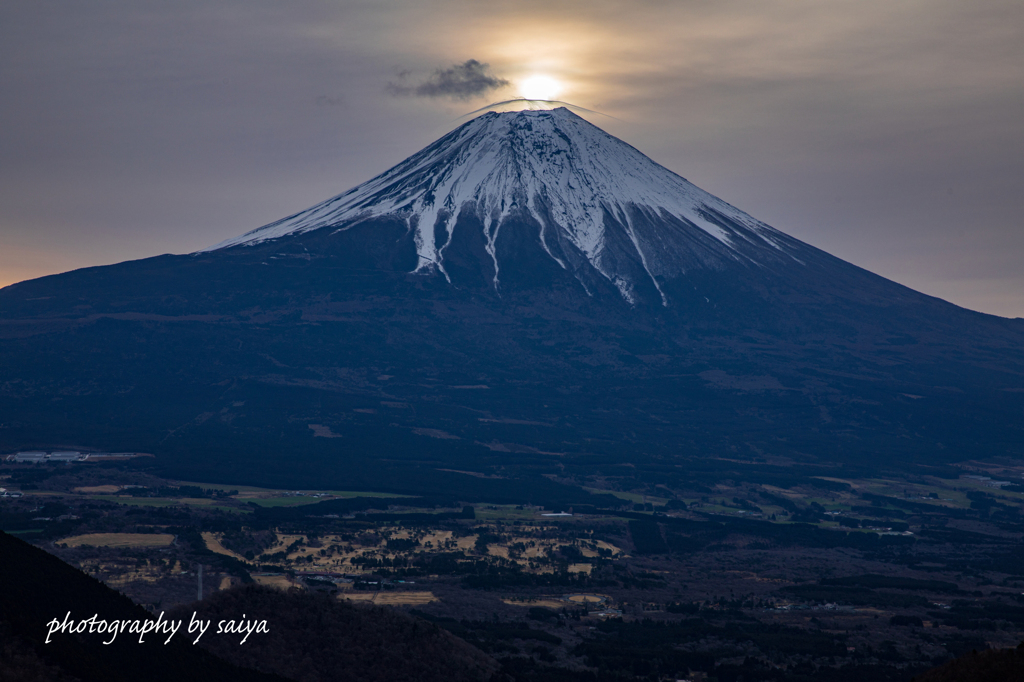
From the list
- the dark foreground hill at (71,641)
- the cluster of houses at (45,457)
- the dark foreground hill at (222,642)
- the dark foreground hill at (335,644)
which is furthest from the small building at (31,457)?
the dark foreground hill at (71,641)

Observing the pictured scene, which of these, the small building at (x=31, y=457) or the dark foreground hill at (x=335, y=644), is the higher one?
the dark foreground hill at (x=335, y=644)

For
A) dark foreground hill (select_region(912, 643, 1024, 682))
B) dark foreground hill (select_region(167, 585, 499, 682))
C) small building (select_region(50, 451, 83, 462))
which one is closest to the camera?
dark foreground hill (select_region(912, 643, 1024, 682))

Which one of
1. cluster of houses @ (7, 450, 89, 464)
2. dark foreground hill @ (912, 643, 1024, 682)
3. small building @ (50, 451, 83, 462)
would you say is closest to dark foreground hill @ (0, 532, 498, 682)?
dark foreground hill @ (912, 643, 1024, 682)

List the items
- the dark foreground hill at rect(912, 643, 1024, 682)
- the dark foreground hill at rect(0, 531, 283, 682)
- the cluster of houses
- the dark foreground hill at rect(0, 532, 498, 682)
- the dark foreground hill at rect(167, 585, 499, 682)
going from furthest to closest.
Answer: the cluster of houses, the dark foreground hill at rect(167, 585, 499, 682), the dark foreground hill at rect(0, 532, 498, 682), the dark foreground hill at rect(0, 531, 283, 682), the dark foreground hill at rect(912, 643, 1024, 682)

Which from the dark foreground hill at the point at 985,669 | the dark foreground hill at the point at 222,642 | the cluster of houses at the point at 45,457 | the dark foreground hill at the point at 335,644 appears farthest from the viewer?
the cluster of houses at the point at 45,457

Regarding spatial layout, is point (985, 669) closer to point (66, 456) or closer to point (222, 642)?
point (222, 642)

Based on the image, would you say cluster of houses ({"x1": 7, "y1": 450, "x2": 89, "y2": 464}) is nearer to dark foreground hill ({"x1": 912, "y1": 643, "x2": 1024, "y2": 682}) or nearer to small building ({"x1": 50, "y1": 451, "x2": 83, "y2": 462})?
small building ({"x1": 50, "y1": 451, "x2": 83, "y2": 462})

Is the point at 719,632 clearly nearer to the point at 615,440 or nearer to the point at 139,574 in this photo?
the point at 139,574

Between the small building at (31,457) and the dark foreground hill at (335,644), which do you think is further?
the small building at (31,457)

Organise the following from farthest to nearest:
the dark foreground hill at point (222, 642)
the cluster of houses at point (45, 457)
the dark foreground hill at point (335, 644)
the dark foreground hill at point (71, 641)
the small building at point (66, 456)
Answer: the small building at point (66, 456) → the cluster of houses at point (45, 457) → the dark foreground hill at point (335, 644) → the dark foreground hill at point (222, 642) → the dark foreground hill at point (71, 641)

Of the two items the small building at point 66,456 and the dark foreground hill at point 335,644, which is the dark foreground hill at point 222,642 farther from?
the small building at point 66,456

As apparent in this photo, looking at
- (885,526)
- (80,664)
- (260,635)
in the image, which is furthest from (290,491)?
(80,664)
